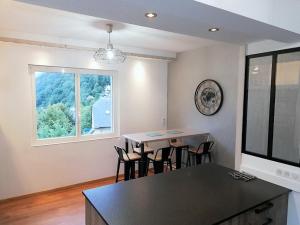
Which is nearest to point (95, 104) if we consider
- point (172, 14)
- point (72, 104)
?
point (72, 104)

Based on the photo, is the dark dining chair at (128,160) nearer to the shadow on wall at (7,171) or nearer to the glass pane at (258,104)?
the shadow on wall at (7,171)

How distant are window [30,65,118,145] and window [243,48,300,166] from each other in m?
2.63

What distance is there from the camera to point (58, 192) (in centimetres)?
377

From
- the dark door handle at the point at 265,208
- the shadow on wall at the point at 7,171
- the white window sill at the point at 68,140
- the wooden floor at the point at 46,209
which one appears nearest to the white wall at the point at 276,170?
the dark door handle at the point at 265,208

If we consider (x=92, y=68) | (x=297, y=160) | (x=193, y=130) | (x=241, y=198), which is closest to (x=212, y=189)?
(x=241, y=198)

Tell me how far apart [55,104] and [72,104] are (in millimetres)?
281

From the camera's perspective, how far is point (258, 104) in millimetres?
2432

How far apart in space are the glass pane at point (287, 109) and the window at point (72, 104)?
2.91 m

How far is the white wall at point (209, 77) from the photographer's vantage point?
12.5 feet

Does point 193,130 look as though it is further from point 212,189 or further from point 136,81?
point 212,189

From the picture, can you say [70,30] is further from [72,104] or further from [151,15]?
[151,15]

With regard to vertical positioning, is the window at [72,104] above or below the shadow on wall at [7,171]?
above

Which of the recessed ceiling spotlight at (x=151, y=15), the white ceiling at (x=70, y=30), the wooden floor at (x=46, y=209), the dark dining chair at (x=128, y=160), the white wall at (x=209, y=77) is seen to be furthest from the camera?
the white wall at (x=209, y=77)

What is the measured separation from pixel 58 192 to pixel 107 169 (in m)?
0.94
